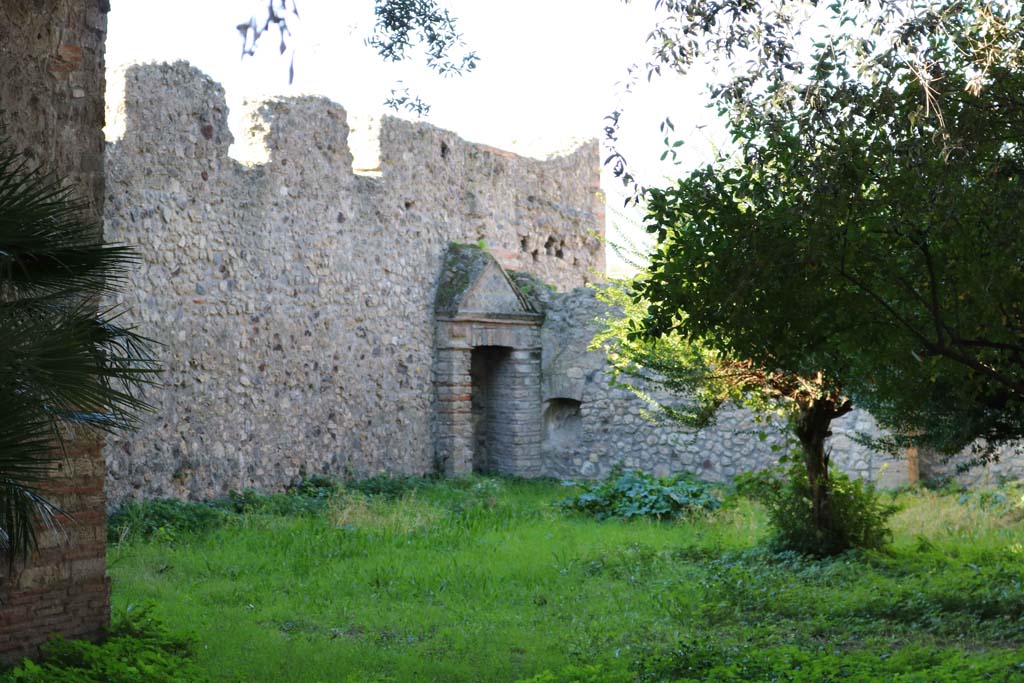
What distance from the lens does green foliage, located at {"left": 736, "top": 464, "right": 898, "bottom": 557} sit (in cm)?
977

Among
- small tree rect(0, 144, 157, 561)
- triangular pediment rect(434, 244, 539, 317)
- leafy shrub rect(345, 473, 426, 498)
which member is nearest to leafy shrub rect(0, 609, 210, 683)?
small tree rect(0, 144, 157, 561)

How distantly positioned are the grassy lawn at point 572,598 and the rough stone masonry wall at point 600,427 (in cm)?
336

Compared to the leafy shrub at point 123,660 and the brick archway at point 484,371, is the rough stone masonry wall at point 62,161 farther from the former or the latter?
the brick archway at point 484,371

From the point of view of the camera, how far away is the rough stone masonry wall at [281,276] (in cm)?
1170

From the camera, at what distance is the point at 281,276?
13.4m

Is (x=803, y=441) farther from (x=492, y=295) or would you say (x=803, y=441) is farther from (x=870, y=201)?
(x=492, y=295)

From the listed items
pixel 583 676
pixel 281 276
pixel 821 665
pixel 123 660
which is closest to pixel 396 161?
pixel 281 276

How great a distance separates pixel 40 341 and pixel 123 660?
8.17 ft

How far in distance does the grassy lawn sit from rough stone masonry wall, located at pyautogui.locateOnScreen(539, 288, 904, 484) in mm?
3364

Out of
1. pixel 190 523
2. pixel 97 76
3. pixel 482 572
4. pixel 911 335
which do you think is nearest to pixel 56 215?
pixel 97 76

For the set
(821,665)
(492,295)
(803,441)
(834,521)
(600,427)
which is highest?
(492,295)

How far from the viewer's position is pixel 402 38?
311 inches

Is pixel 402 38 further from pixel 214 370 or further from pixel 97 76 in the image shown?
pixel 214 370

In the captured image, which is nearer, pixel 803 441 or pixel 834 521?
pixel 834 521
